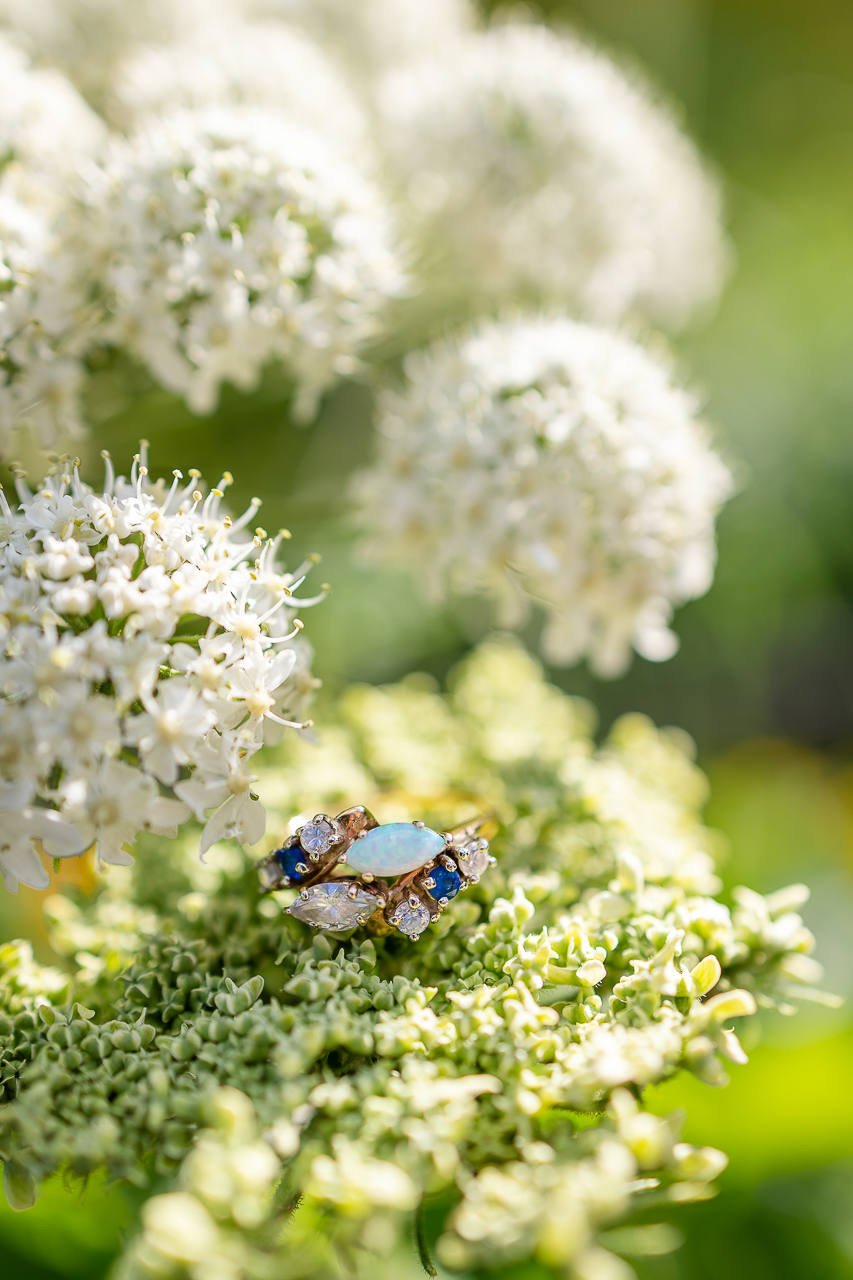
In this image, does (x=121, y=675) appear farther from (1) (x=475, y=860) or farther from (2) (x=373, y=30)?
(2) (x=373, y=30)

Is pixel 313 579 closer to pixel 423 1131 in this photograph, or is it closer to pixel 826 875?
pixel 826 875

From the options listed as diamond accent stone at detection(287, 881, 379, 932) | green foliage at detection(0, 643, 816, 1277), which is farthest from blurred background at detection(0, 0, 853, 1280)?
diamond accent stone at detection(287, 881, 379, 932)

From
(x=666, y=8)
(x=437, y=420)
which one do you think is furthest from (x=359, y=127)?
(x=666, y=8)

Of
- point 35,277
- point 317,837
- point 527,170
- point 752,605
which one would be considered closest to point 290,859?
point 317,837

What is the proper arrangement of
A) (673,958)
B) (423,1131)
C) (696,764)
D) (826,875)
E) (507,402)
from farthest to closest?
(696,764)
(826,875)
(507,402)
(673,958)
(423,1131)

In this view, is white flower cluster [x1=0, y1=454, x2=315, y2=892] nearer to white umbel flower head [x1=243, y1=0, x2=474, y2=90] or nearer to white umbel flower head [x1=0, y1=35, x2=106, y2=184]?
white umbel flower head [x1=0, y1=35, x2=106, y2=184]

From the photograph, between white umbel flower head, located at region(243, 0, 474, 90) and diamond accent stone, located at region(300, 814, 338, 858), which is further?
white umbel flower head, located at region(243, 0, 474, 90)
